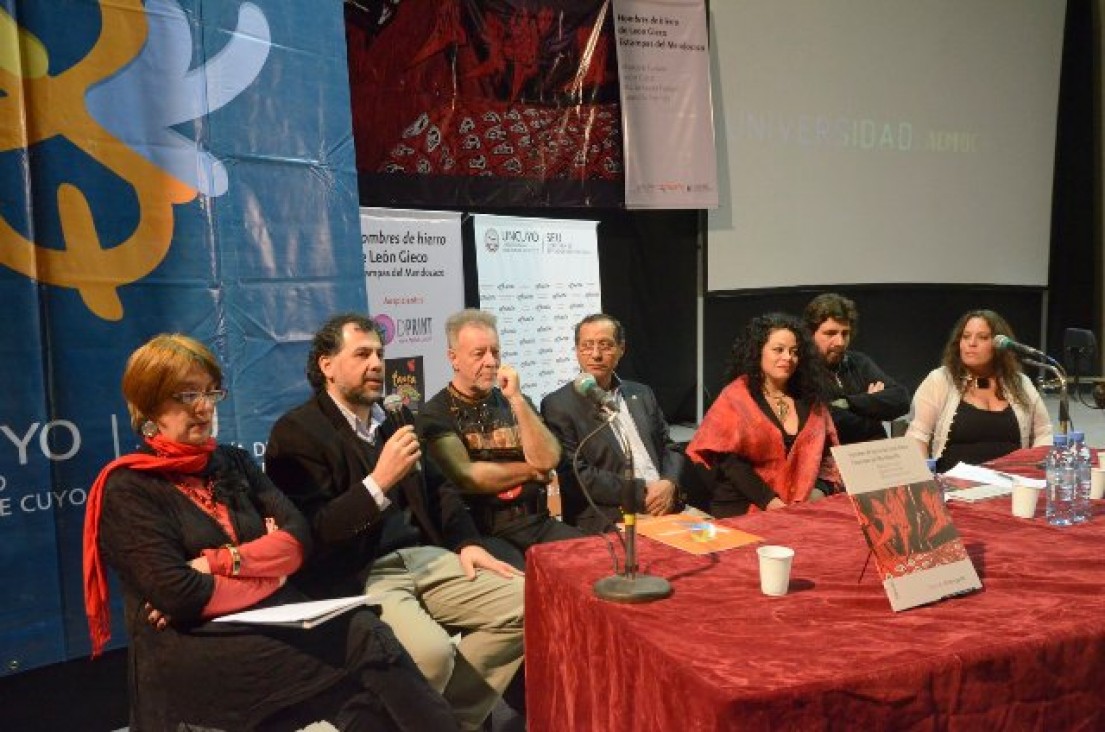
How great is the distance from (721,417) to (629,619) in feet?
5.23

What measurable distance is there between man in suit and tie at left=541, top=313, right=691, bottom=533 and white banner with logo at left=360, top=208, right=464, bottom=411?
3.99 ft

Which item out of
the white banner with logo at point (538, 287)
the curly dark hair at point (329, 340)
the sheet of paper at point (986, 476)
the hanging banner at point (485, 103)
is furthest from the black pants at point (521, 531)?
the hanging banner at point (485, 103)

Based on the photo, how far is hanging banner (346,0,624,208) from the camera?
13.6ft

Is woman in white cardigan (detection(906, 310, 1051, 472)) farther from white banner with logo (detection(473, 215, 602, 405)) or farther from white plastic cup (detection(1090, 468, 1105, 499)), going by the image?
white banner with logo (detection(473, 215, 602, 405))

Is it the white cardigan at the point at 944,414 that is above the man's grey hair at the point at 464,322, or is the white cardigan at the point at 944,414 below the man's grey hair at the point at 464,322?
below

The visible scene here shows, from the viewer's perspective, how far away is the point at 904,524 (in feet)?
5.05

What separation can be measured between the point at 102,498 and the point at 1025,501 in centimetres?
206

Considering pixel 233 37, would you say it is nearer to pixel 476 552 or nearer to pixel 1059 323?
pixel 476 552

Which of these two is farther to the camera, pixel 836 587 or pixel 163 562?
pixel 163 562

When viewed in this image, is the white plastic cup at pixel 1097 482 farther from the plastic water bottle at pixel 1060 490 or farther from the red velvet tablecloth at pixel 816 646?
the red velvet tablecloth at pixel 816 646

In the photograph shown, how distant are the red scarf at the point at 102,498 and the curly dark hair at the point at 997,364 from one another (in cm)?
272

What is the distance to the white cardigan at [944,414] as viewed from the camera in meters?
3.20

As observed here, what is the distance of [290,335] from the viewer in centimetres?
288

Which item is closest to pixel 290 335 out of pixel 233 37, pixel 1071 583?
pixel 233 37
